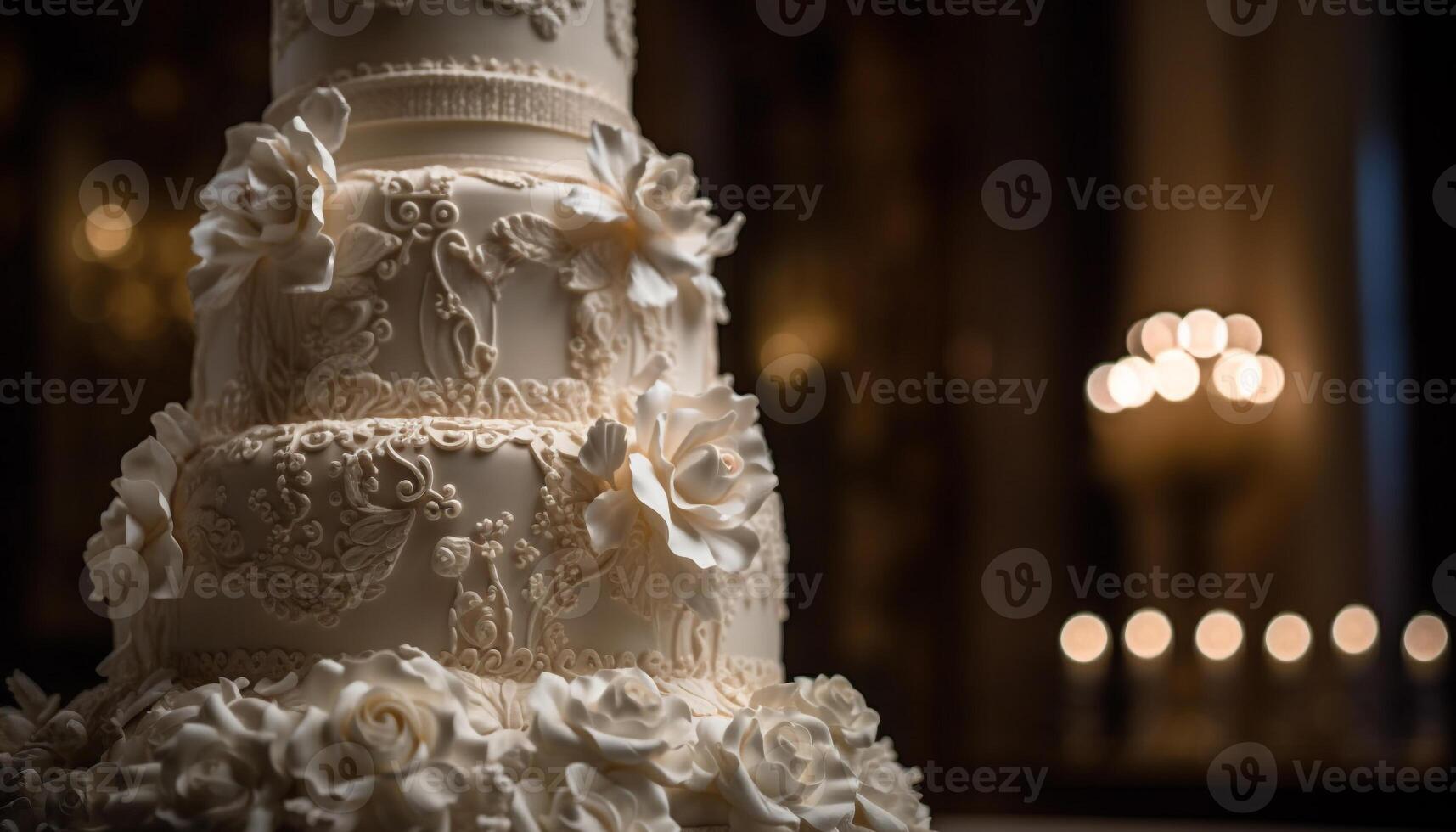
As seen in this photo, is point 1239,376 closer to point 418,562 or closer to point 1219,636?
point 1219,636

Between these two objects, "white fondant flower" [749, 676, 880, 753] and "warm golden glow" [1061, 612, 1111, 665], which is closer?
"white fondant flower" [749, 676, 880, 753]

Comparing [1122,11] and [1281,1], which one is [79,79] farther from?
[1281,1]

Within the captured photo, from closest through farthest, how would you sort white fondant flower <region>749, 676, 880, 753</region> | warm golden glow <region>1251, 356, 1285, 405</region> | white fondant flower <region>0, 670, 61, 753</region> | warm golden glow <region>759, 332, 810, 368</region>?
white fondant flower <region>749, 676, 880, 753</region>
white fondant flower <region>0, 670, 61, 753</region>
warm golden glow <region>1251, 356, 1285, 405</region>
warm golden glow <region>759, 332, 810, 368</region>

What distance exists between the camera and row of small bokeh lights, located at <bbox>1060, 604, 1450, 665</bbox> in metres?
6.57

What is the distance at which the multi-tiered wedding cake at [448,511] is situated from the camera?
251 cm

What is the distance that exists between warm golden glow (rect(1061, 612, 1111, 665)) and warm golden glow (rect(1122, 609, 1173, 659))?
0.12 meters

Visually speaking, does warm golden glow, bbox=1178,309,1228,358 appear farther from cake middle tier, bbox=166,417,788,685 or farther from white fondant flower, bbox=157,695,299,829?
white fondant flower, bbox=157,695,299,829

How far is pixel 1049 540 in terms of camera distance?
768 centimetres

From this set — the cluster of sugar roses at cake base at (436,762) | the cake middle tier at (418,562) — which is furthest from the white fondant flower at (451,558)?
the cluster of sugar roses at cake base at (436,762)

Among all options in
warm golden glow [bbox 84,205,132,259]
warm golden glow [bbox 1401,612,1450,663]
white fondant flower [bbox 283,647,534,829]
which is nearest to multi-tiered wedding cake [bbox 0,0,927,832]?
white fondant flower [bbox 283,647,534,829]

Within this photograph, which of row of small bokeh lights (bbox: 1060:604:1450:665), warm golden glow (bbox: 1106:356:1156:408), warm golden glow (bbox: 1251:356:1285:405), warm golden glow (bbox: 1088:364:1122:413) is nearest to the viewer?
row of small bokeh lights (bbox: 1060:604:1450:665)

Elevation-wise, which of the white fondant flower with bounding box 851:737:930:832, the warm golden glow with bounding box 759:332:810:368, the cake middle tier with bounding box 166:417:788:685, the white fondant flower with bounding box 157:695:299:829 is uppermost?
the warm golden glow with bounding box 759:332:810:368

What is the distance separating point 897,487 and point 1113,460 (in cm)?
124

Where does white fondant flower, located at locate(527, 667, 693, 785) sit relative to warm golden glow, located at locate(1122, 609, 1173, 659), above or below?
above
